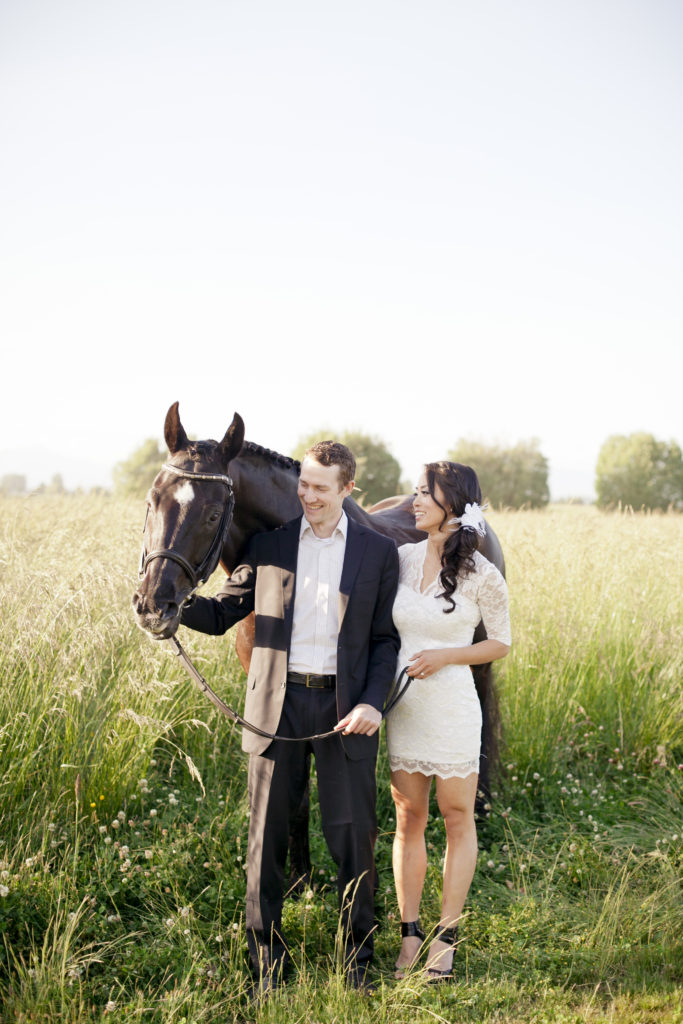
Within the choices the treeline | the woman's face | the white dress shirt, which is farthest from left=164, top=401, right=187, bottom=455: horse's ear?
the treeline

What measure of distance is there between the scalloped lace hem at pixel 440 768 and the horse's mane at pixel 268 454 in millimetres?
1405

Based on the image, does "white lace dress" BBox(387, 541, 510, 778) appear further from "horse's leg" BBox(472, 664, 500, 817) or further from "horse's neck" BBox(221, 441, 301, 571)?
"horse's leg" BBox(472, 664, 500, 817)

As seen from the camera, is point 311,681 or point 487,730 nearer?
point 311,681

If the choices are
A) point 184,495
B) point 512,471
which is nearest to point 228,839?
point 184,495

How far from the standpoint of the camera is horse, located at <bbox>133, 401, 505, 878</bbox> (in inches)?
103

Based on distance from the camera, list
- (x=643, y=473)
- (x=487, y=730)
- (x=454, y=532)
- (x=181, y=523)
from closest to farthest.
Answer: (x=181, y=523), (x=454, y=532), (x=487, y=730), (x=643, y=473)

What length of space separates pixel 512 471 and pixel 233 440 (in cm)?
2136

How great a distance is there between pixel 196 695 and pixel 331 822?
2020 mm

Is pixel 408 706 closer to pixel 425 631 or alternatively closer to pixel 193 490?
pixel 425 631

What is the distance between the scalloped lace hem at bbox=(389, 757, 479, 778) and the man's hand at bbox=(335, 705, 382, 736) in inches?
16.9

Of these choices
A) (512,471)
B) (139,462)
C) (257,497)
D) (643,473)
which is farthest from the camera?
(643,473)

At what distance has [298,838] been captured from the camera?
367 cm

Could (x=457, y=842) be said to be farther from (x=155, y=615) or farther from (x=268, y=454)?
(x=268, y=454)

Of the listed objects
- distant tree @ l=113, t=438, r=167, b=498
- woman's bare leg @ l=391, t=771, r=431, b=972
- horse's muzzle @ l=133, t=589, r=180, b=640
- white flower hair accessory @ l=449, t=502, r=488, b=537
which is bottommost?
woman's bare leg @ l=391, t=771, r=431, b=972
